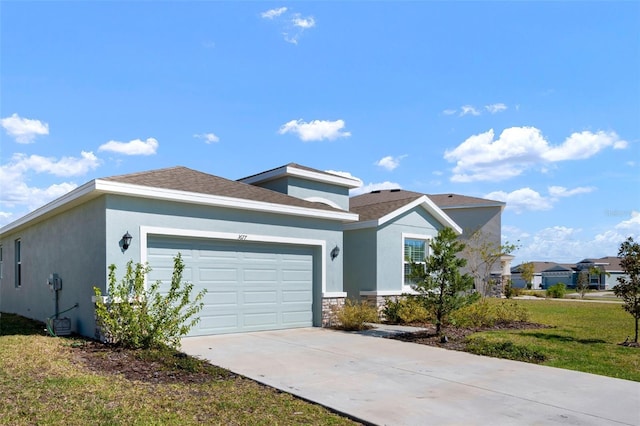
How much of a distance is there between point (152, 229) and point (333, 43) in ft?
22.1

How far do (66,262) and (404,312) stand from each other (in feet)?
31.1

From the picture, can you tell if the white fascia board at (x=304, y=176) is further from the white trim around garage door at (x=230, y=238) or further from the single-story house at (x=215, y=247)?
the white trim around garage door at (x=230, y=238)

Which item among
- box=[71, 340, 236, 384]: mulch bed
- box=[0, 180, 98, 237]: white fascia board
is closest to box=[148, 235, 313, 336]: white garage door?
box=[0, 180, 98, 237]: white fascia board

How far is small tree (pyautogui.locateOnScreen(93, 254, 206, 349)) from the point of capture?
9.09m

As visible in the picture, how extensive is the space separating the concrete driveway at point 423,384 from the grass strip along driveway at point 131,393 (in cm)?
49

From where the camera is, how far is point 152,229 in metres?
10.5

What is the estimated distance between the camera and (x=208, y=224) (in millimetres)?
11438

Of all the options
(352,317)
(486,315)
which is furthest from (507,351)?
(486,315)

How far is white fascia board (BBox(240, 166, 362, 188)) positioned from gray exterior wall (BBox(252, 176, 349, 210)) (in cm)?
18

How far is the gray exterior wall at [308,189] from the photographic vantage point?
16922 mm

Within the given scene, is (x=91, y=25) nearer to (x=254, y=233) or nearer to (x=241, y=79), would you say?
(x=241, y=79)

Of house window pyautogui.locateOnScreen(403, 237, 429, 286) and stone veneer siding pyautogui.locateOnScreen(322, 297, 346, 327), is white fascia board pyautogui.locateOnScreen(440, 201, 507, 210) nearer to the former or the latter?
house window pyautogui.locateOnScreen(403, 237, 429, 286)

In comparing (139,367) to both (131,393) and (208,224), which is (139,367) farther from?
(208,224)

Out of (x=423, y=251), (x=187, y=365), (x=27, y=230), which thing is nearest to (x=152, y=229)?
(x=187, y=365)
